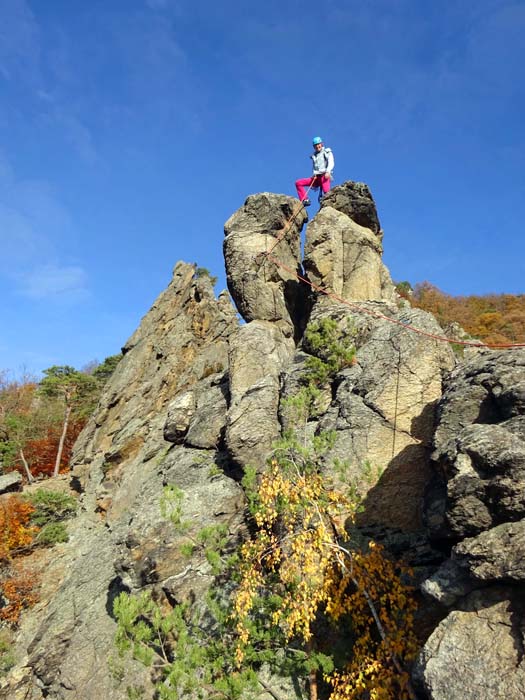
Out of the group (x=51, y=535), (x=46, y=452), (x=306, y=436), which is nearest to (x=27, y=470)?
(x=46, y=452)

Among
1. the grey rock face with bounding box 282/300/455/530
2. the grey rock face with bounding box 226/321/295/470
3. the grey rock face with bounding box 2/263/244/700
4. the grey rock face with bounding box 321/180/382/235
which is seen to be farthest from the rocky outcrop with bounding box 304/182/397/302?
the grey rock face with bounding box 2/263/244/700

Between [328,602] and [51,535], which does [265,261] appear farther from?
[51,535]

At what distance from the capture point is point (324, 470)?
12.1 metres

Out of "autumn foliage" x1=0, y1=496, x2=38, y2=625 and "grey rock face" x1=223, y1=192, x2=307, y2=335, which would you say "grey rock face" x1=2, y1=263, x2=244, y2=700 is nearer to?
"autumn foliage" x1=0, y1=496, x2=38, y2=625

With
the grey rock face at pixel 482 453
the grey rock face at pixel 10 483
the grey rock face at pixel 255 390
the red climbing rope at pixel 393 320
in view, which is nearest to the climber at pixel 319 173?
the red climbing rope at pixel 393 320

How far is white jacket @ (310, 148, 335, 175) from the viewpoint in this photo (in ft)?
74.5

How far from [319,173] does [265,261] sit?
19.3 feet

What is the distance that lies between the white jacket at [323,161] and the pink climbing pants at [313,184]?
46cm

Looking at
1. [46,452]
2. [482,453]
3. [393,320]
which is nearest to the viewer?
[482,453]

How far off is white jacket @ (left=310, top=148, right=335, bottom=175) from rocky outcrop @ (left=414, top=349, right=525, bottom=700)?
17.7m

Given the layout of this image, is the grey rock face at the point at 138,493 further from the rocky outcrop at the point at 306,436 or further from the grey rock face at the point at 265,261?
the grey rock face at the point at 265,261

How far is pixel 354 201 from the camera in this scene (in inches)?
938

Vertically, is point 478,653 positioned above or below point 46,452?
below

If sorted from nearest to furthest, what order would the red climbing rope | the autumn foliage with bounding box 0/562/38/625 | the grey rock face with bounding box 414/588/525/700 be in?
the grey rock face with bounding box 414/588/525/700 → the red climbing rope → the autumn foliage with bounding box 0/562/38/625
